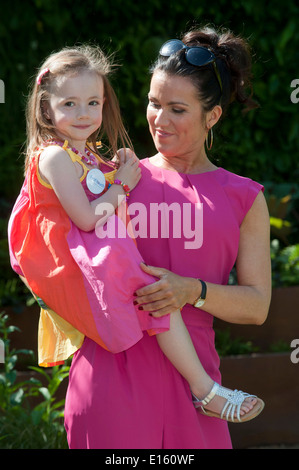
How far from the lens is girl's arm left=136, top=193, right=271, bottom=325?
7.70ft

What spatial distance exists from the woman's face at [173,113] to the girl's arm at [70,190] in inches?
14.2

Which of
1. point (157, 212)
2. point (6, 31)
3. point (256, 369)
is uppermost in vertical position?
point (6, 31)

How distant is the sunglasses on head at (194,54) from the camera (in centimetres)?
263

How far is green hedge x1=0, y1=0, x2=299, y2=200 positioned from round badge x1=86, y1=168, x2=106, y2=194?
9.32 feet

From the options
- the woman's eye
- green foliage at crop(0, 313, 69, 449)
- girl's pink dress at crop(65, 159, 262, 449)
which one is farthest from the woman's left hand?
green foliage at crop(0, 313, 69, 449)

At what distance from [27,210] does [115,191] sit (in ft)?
0.95

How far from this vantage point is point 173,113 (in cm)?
262

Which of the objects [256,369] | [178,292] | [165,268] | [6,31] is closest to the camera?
[178,292]

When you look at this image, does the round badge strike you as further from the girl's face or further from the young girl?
the girl's face

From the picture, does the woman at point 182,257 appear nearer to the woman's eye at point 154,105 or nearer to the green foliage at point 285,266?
the woman's eye at point 154,105

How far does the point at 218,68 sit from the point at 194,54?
0.40ft
